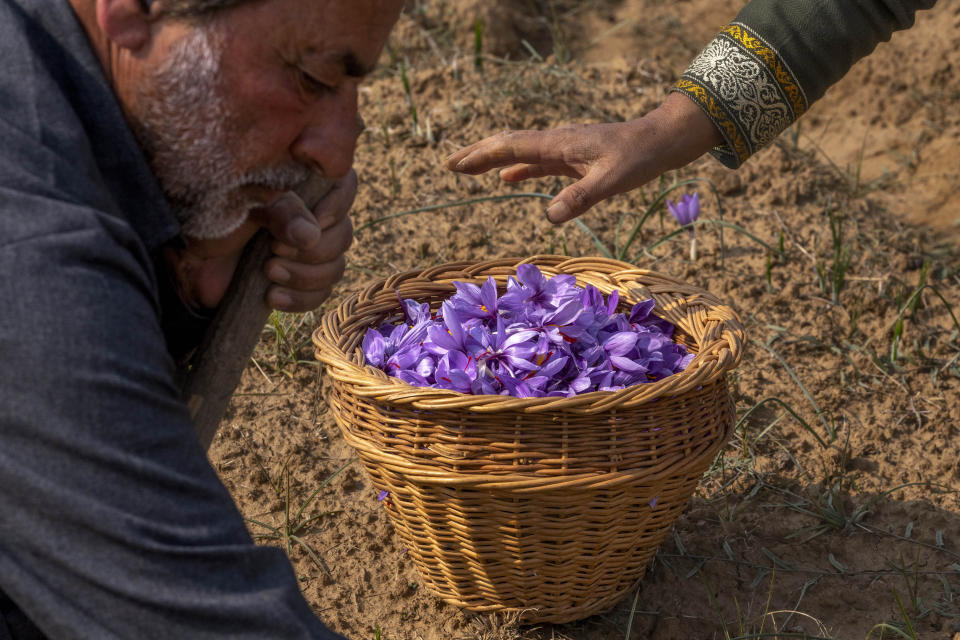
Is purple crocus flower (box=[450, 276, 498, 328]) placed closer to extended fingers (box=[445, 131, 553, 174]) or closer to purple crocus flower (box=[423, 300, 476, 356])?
purple crocus flower (box=[423, 300, 476, 356])

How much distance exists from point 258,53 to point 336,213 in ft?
1.39

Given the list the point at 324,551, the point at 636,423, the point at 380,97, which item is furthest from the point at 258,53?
the point at 380,97

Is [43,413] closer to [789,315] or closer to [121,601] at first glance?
[121,601]

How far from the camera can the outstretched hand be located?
6.29 ft

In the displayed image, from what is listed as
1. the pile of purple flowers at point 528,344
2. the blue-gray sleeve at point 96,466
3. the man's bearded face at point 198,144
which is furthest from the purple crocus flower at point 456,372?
the blue-gray sleeve at point 96,466

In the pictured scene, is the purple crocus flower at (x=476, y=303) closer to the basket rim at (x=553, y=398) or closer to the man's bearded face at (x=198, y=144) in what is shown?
the basket rim at (x=553, y=398)

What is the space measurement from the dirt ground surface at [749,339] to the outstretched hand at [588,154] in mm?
901

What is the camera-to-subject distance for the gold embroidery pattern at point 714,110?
2.04 metres

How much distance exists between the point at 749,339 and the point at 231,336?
1.87m

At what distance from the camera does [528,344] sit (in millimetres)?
1904

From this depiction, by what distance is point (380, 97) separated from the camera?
12.5 feet

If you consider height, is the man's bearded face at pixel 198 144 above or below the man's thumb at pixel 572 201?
above

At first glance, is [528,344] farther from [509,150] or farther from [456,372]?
[509,150]

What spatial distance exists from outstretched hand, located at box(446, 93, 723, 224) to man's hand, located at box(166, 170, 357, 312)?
38cm
